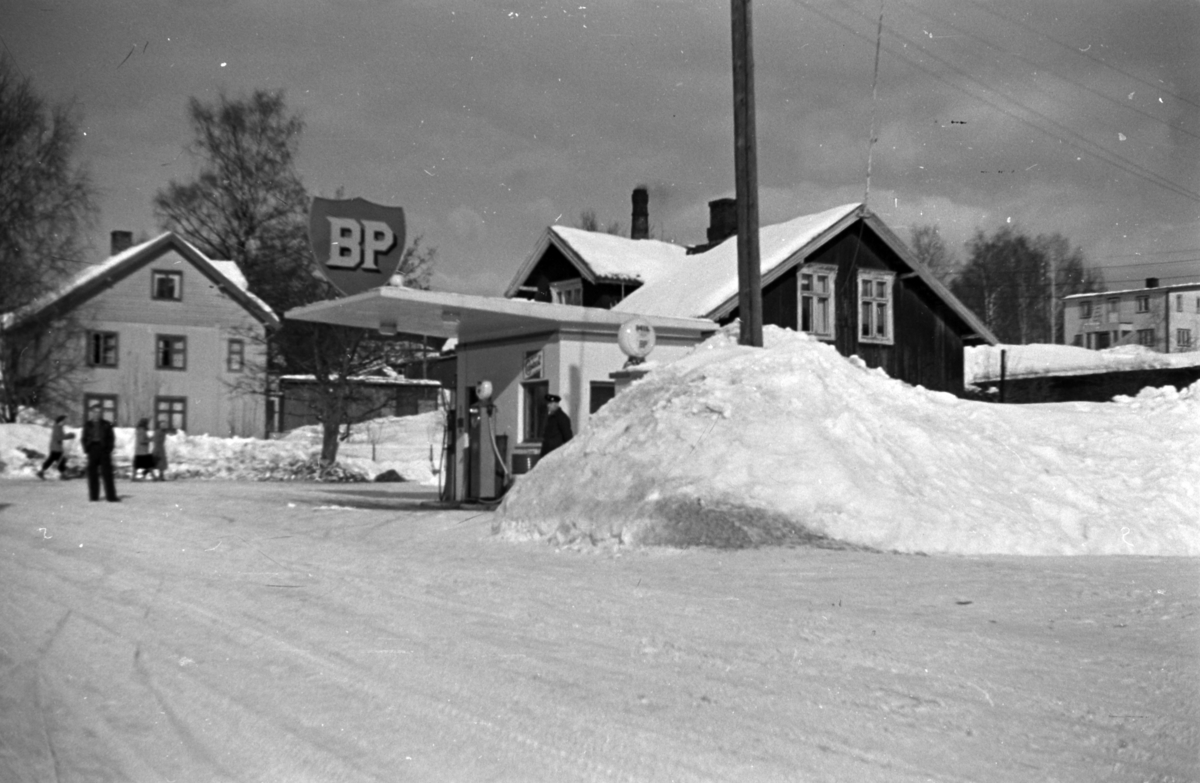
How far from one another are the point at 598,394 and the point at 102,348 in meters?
30.9

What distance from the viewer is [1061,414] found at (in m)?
15.5

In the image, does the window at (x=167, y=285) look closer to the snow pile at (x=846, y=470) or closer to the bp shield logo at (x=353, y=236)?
the bp shield logo at (x=353, y=236)

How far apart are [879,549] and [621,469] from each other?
3.15 meters

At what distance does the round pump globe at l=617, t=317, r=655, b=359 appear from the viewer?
1778 cm

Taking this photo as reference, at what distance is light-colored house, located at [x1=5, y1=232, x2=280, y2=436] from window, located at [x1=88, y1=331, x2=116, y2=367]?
0.12 ft

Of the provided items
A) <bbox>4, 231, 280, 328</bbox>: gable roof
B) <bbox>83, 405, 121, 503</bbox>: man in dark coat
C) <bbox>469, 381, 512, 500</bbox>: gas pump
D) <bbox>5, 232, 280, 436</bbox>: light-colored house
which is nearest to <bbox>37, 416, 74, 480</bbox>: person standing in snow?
<bbox>4, 231, 280, 328</bbox>: gable roof

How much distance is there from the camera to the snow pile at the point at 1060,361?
3822 centimetres

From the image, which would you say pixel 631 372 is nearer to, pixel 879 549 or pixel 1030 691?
pixel 879 549

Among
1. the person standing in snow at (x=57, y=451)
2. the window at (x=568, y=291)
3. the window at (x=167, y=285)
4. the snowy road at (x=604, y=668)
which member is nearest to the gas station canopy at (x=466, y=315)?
the snowy road at (x=604, y=668)

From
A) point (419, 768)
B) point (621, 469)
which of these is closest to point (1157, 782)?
point (419, 768)

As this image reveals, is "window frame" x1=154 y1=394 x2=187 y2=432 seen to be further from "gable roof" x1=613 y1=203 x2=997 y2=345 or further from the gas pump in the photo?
the gas pump


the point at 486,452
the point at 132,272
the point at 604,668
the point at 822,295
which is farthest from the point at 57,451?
the point at 604,668

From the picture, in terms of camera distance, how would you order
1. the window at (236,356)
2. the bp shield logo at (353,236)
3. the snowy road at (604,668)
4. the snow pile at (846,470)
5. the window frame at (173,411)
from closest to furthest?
the snowy road at (604,668) < the snow pile at (846,470) < the bp shield logo at (353,236) < the window at (236,356) < the window frame at (173,411)

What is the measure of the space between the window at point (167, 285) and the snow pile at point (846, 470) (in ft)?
108
